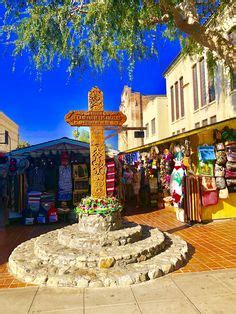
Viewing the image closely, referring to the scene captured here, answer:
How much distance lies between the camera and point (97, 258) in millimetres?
4762

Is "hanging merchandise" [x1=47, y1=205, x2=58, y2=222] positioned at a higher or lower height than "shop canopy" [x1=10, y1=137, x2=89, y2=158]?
lower

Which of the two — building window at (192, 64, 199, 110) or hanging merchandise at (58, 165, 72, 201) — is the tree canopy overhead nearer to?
hanging merchandise at (58, 165, 72, 201)

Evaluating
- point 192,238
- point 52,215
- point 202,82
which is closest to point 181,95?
point 202,82

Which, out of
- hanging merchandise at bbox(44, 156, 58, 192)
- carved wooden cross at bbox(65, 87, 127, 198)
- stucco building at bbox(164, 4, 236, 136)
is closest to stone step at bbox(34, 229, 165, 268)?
carved wooden cross at bbox(65, 87, 127, 198)

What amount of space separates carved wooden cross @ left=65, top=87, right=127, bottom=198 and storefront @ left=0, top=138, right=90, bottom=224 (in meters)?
3.48

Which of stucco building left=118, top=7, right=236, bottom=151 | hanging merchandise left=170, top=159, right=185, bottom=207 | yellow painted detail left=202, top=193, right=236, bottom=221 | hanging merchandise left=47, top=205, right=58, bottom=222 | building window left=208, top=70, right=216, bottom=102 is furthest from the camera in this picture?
building window left=208, top=70, right=216, bottom=102

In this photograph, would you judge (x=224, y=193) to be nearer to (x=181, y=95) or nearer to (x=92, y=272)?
(x=92, y=272)

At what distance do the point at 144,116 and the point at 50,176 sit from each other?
22.3 m

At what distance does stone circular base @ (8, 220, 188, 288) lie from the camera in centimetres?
435

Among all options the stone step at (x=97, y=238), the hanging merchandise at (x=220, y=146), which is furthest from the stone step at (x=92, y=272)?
the hanging merchandise at (x=220, y=146)

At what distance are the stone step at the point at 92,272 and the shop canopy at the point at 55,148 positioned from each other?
499cm

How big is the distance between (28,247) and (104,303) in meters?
2.96

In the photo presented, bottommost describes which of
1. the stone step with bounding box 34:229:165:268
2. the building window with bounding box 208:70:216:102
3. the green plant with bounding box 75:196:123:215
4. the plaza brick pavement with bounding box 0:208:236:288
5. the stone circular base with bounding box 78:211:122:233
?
the plaza brick pavement with bounding box 0:208:236:288

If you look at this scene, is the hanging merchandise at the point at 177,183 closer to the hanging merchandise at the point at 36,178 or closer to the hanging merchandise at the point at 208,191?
the hanging merchandise at the point at 208,191
